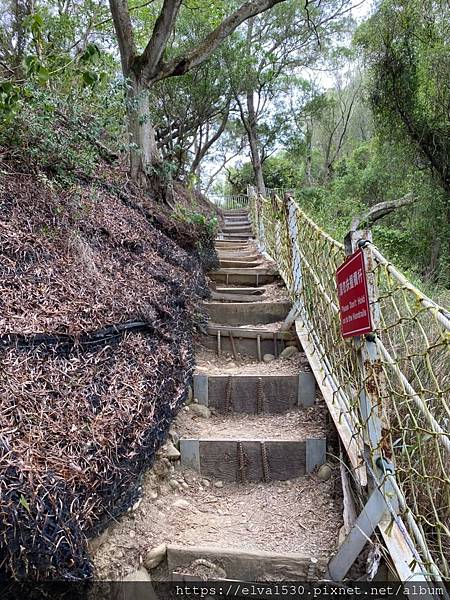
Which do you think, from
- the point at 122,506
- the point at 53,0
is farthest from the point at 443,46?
the point at 122,506

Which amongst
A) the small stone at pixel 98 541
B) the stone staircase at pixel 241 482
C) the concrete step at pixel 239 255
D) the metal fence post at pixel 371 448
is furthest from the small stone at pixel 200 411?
the concrete step at pixel 239 255

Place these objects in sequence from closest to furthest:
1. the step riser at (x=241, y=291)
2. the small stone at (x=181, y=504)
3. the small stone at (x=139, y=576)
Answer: the small stone at (x=139, y=576), the small stone at (x=181, y=504), the step riser at (x=241, y=291)

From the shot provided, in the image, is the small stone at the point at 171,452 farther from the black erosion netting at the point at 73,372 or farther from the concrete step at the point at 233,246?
the concrete step at the point at 233,246

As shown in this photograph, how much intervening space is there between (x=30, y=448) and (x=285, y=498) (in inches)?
53.4

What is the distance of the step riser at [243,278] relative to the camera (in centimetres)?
504

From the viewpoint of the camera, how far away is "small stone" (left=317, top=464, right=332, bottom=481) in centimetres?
229

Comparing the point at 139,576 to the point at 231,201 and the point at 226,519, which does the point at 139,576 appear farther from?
the point at 231,201

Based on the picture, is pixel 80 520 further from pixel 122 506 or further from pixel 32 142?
pixel 32 142

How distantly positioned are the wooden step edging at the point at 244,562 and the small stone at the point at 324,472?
53 centimetres

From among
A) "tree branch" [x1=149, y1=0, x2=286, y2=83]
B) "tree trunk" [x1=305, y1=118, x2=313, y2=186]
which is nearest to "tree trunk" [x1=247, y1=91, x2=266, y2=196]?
"tree trunk" [x1=305, y1=118, x2=313, y2=186]

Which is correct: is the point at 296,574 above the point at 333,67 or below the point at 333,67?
below

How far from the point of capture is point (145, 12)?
27.7 ft

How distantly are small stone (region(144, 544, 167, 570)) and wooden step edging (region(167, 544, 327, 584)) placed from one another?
2cm

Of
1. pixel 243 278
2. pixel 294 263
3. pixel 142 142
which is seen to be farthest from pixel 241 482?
pixel 142 142
